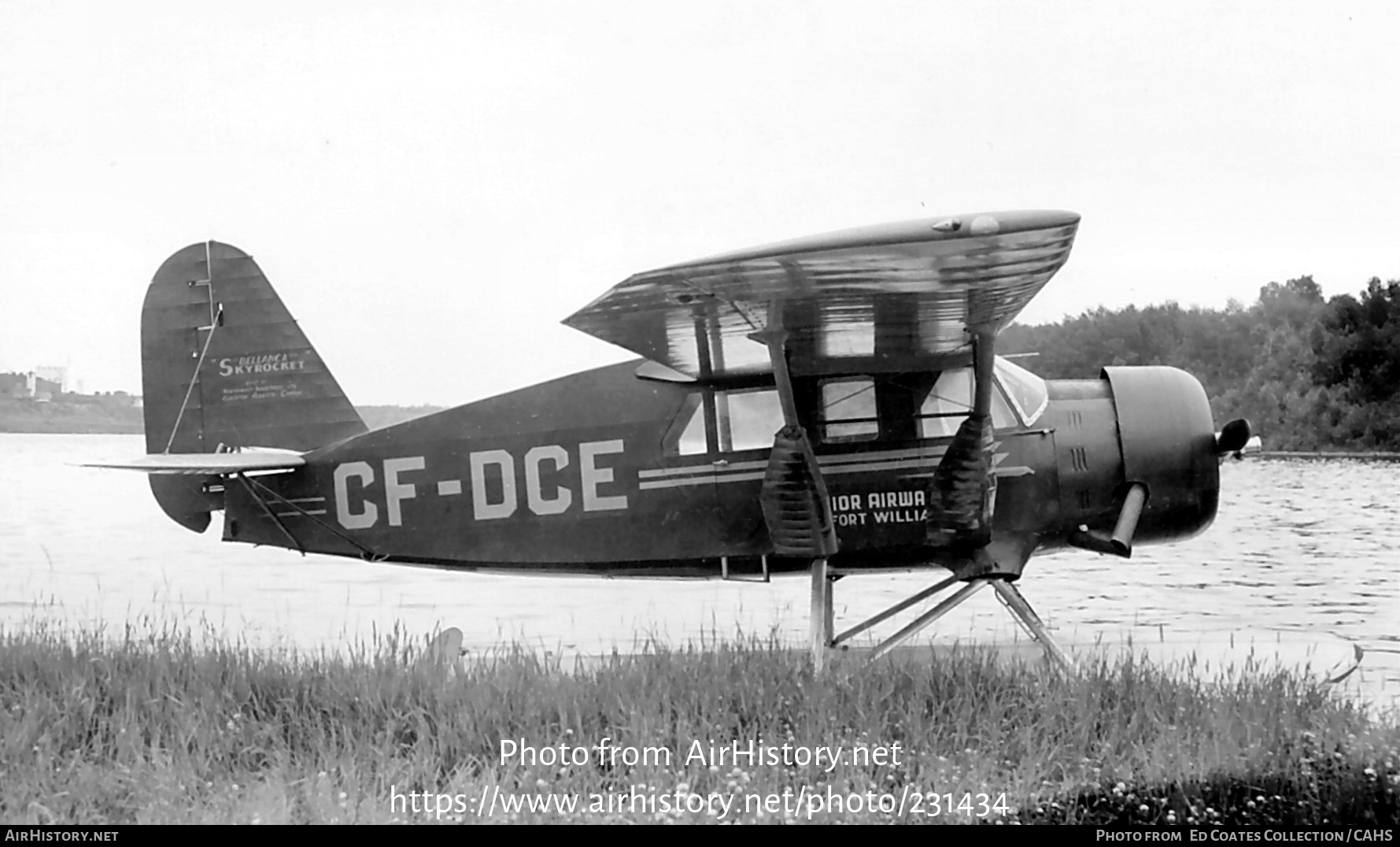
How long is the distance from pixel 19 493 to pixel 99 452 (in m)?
1.09

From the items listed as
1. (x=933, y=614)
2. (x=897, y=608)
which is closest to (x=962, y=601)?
(x=933, y=614)

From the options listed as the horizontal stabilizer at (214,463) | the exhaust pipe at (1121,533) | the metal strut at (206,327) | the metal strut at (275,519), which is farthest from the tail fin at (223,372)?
the exhaust pipe at (1121,533)

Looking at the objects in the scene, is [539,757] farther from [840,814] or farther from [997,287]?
[997,287]

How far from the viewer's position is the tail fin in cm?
582

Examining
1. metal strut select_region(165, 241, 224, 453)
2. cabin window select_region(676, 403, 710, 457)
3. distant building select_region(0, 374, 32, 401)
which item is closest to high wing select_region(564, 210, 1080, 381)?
cabin window select_region(676, 403, 710, 457)

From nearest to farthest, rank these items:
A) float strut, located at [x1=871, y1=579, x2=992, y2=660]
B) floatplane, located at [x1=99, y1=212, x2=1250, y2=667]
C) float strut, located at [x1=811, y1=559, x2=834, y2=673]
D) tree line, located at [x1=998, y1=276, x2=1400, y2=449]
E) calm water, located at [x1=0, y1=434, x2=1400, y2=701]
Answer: float strut, located at [x1=811, y1=559, x2=834, y2=673] → floatplane, located at [x1=99, y1=212, x2=1250, y2=667] → float strut, located at [x1=871, y1=579, x2=992, y2=660] → tree line, located at [x1=998, y1=276, x2=1400, y2=449] → calm water, located at [x1=0, y1=434, x2=1400, y2=701]

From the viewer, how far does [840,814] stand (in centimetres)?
332

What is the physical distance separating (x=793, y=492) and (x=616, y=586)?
3618 mm

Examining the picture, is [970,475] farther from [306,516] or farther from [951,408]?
[306,516]

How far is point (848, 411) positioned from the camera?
5.17 m

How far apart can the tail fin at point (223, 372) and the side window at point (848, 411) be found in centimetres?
262

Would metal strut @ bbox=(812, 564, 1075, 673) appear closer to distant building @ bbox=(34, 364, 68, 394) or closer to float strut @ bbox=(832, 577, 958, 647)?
float strut @ bbox=(832, 577, 958, 647)

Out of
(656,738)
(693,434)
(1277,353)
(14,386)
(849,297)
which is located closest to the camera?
(656,738)

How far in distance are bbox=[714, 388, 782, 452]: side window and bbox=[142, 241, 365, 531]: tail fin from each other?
6.90 feet
